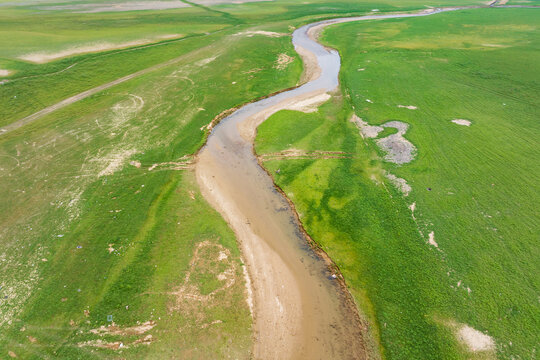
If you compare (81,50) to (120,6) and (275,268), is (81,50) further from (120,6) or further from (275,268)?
(120,6)

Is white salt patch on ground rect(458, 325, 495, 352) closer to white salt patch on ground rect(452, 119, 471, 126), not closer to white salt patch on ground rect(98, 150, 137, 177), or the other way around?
white salt patch on ground rect(452, 119, 471, 126)

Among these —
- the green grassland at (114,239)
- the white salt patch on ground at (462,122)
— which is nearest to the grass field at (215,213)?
the green grassland at (114,239)

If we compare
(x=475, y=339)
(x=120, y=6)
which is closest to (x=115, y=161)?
(x=475, y=339)

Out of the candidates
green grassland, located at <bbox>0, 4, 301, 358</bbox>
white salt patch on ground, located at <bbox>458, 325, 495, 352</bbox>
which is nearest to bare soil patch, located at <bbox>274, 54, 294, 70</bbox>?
green grassland, located at <bbox>0, 4, 301, 358</bbox>

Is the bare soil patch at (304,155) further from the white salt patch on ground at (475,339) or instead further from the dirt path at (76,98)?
the dirt path at (76,98)

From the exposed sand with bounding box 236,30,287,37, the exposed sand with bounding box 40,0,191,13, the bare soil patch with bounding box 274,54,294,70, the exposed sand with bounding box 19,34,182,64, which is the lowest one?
the bare soil patch with bounding box 274,54,294,70


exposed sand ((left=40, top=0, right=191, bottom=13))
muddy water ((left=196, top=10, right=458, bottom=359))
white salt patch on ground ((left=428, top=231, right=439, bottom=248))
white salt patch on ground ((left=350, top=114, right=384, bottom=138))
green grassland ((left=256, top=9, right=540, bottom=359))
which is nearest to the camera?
muddy water ((left=196, top=10, right=458, bottom=359))

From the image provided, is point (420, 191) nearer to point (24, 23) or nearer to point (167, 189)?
point (167, 189)
